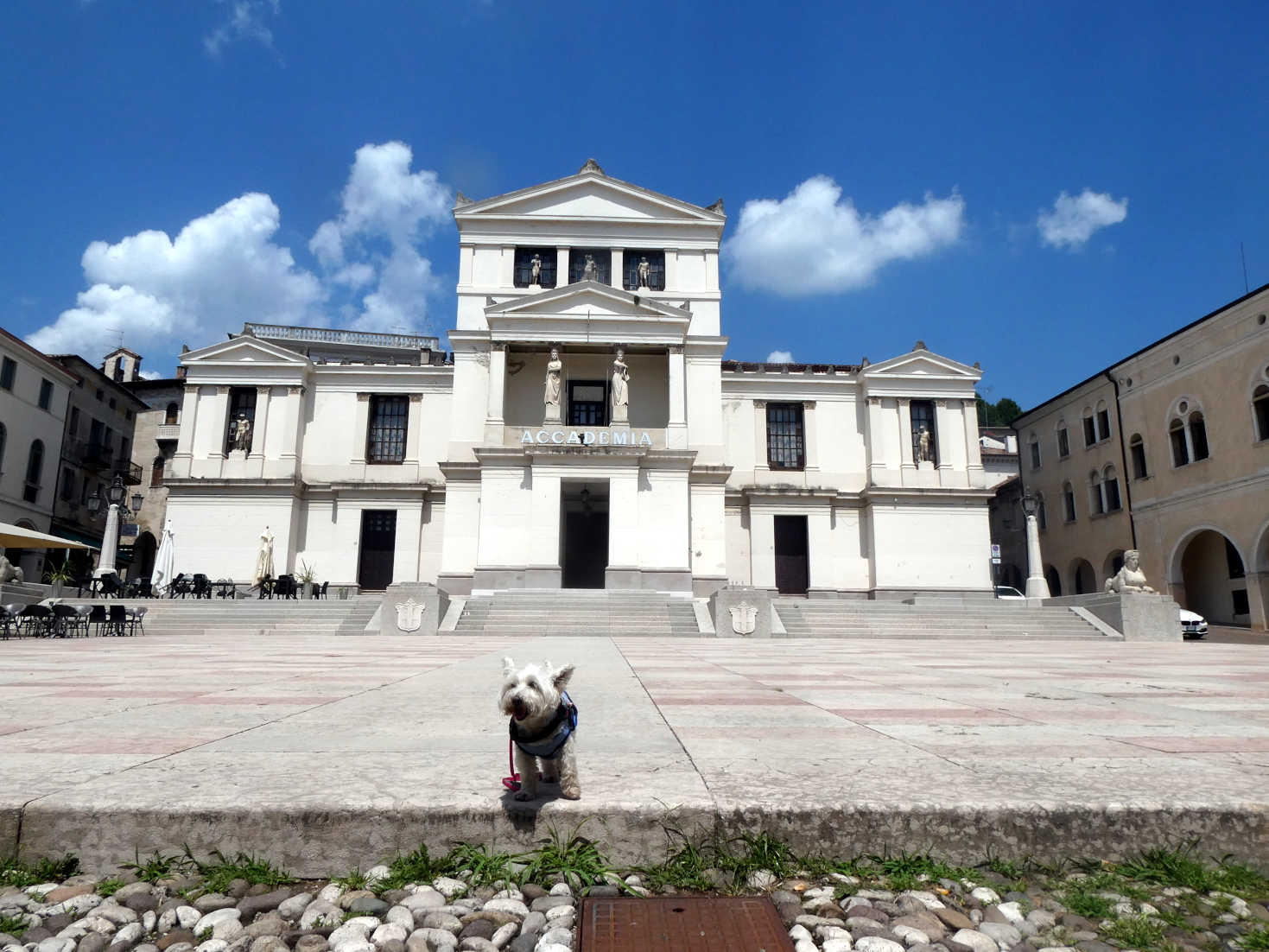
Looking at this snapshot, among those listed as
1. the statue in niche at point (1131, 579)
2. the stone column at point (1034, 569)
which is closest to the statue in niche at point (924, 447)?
the stone column at point (1034, 569)

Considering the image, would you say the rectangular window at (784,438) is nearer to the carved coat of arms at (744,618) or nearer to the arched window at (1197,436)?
the carved coat of arms at (744,618)

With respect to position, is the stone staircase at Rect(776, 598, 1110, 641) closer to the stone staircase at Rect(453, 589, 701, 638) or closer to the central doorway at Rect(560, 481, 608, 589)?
the stone staircase at Rect(453, 589, 701, 638)

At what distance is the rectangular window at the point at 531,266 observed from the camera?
32.2 meters

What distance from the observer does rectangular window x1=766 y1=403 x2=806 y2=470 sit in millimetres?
33331

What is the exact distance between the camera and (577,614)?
2112cm

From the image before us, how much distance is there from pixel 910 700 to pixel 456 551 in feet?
79.3

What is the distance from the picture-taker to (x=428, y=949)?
2.11 meters

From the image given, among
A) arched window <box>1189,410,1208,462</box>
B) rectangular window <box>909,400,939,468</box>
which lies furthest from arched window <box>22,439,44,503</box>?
arched window <box>1189,410,1208,462</box>

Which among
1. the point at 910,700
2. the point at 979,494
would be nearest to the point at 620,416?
the point at 979,494

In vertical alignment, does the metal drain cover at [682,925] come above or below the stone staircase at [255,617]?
below

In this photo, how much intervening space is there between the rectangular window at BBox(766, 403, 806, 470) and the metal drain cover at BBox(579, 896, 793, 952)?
1234 inches

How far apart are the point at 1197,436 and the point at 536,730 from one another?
3633 centimetres

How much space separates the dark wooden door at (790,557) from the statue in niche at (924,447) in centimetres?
586

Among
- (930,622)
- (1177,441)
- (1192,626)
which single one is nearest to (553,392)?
(930,622)
